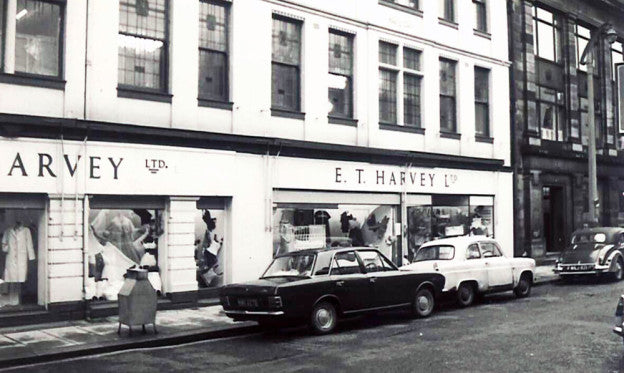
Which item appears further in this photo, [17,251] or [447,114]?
[447,114]

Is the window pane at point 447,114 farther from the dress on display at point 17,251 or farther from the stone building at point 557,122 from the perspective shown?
the dress on display at point 17,251

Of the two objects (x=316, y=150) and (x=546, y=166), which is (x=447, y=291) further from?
(x=546, y=166)

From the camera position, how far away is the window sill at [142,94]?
13.8 meters

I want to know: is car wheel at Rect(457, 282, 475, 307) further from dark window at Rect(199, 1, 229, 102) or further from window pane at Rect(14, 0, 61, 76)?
window pane at Rect(14, 0, 61, 76)

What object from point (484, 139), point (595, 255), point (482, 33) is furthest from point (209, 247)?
point (482, 33)

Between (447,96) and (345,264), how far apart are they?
12.0m

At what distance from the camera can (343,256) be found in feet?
38.7

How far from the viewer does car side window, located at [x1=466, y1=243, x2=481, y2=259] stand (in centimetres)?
1467

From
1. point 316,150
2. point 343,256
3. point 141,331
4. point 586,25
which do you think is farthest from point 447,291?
point 586,25

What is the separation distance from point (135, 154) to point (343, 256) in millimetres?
5285

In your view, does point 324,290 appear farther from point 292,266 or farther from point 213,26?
point 213,26

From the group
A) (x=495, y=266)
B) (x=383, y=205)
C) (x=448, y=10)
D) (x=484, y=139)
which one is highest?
(x=448, y=10)

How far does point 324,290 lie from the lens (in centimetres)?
1103

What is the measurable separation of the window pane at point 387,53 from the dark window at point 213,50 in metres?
5.81
